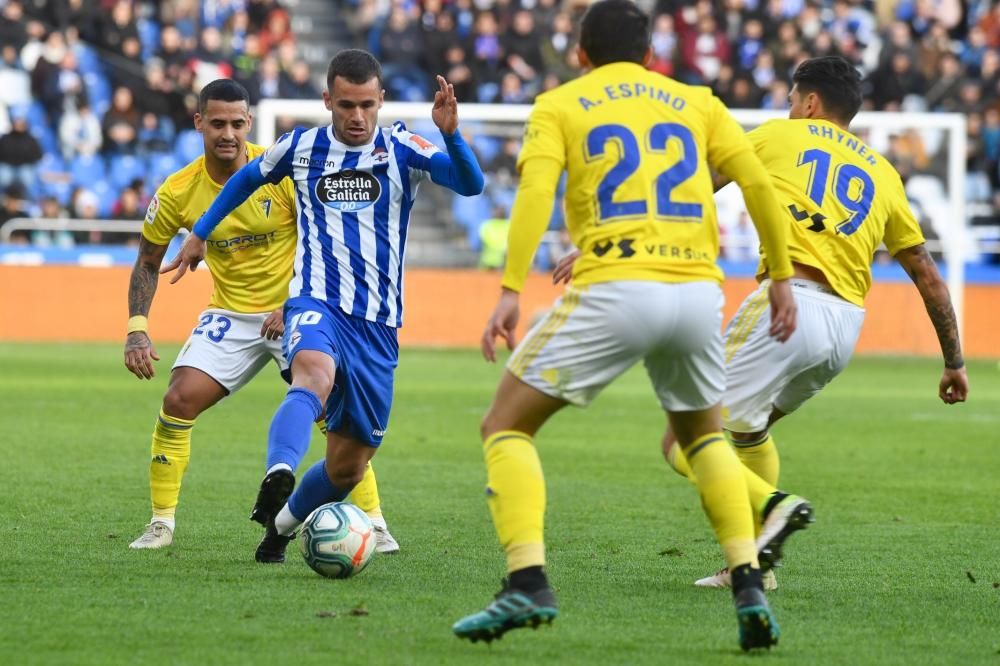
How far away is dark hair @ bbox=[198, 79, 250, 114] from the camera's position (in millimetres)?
7746

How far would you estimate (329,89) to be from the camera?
7168mm

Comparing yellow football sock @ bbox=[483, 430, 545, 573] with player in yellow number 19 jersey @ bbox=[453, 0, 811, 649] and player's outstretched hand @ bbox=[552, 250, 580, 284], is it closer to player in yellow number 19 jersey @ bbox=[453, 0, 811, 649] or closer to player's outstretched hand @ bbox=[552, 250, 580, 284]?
player in yellow number 19 jersey @ bbox=[453, 0, 811, 649]

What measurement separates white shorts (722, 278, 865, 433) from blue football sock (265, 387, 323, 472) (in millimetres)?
1742

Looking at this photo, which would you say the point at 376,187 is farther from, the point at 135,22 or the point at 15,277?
the point at 135,22

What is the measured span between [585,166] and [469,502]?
14.7ft

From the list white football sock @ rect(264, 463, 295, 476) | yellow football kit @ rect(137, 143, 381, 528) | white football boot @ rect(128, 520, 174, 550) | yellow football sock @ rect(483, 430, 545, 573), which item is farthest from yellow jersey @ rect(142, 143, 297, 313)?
yellow football sock @ rect(483, 430, 545, 573)

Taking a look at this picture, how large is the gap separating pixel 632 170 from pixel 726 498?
3.84 ft

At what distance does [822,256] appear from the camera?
682cm

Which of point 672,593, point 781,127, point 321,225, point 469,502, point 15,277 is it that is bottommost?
point 15,277

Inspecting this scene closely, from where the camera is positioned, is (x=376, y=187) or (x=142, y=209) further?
(x=142, y=209)

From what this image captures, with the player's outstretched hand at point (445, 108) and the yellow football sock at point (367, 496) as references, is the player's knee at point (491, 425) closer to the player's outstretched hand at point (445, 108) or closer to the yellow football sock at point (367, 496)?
the player's outstretched hand at point (445, 108)

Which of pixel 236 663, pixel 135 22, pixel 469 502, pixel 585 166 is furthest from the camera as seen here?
pixel 135 22

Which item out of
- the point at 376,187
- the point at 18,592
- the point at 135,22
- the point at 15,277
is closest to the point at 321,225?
the point at 376,187

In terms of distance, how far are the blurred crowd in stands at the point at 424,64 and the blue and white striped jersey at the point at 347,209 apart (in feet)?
56.5
